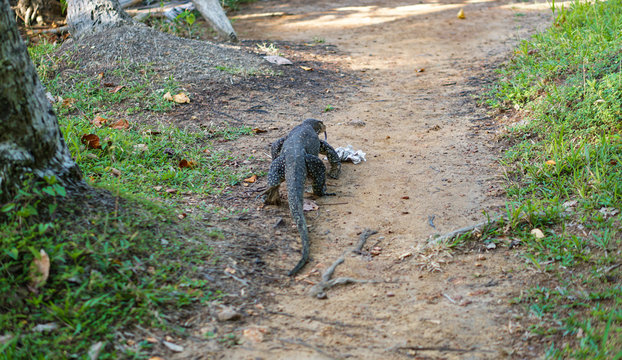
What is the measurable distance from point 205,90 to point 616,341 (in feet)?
19.9

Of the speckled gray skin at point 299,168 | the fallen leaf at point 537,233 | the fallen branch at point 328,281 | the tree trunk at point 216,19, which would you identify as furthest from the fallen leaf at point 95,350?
the tree trunk at point 216,19

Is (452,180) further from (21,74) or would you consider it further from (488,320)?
(21,74)

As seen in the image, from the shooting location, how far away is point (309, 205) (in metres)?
4.71

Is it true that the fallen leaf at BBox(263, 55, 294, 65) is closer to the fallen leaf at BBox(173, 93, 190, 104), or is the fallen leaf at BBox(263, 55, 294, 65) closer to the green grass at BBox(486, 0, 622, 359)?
the fallen leaf at BBox(173, 93, 190, 104)

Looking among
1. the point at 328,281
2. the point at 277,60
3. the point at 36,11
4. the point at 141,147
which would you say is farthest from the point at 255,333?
the point at 36,11

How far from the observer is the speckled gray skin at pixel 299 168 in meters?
4.26

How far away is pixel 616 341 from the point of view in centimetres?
265

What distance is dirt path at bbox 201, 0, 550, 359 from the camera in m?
2.91

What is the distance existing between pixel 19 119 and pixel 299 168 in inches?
90.3

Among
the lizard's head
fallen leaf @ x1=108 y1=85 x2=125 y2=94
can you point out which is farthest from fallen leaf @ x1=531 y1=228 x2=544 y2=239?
fallen leaf @ x1=108 y1=85 x2=125 y2=94

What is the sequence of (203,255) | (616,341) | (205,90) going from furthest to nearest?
(205,90)
(203,255)
(616,341)

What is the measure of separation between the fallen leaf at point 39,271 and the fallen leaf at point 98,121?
3.29 m

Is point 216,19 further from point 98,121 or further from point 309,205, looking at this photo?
point 309,205

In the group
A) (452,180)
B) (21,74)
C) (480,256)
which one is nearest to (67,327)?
(21,74)
